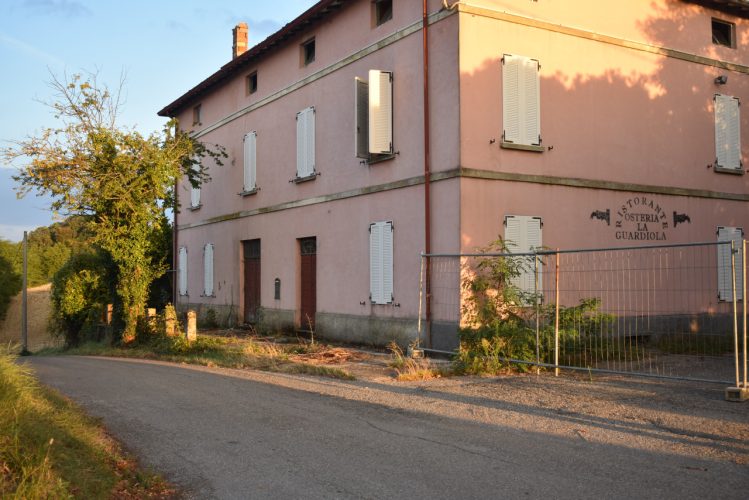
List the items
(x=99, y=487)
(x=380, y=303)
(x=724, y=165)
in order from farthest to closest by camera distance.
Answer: (x=724, y=165)
(x=380, y=303)
(x=99, y=487)

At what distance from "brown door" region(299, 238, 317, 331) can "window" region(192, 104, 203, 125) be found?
885 cm

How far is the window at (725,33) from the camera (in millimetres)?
16812

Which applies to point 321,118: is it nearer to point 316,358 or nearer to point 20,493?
point 316,358

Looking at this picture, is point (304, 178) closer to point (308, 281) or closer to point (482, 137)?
point (308, 281)

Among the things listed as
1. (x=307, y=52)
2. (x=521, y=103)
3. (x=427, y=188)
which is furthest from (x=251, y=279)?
(x=521, y=103)

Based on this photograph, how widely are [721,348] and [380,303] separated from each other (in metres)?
6.39

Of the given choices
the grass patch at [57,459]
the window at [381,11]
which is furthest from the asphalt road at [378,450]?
the window at [381,11]

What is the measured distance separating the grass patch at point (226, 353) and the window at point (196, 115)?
31.2 ft

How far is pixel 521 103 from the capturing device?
13.6 meters

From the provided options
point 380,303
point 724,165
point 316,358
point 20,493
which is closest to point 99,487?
point 20,493

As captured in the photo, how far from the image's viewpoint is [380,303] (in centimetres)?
1464

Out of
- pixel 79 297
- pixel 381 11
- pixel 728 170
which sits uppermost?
pixel 381 11

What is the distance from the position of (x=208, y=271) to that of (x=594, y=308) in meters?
15.0

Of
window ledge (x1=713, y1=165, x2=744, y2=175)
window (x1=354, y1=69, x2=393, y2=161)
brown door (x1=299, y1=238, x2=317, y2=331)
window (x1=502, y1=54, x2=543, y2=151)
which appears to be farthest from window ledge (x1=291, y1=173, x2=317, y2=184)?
window ledge (x1=713, y1=165, x2=744, y2=175)
